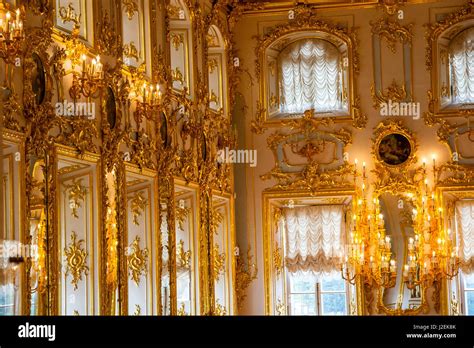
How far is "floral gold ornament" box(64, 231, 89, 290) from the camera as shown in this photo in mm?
10922

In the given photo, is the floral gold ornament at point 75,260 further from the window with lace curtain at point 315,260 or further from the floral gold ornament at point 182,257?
the window with lace curtain at point 315,260

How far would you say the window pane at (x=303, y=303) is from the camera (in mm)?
18156

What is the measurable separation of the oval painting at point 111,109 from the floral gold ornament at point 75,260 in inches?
61.9

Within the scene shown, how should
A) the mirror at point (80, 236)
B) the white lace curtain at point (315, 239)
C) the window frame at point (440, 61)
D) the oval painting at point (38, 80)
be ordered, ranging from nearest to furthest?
the oval painting at point (38, 80) → the mirror at point (80, 236) → the window frame at point (440, 61) → the white lace curtain at point (315, 239)

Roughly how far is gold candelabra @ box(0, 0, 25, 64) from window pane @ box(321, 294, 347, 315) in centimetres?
→ 1097

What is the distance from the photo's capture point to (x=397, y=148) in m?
17.8

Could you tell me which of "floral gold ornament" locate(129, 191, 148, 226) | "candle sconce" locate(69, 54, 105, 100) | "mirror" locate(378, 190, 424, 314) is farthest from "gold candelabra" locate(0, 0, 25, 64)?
"mirror" locate(378, 190, 424, 314)

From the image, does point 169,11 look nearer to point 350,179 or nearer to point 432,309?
point 350,179

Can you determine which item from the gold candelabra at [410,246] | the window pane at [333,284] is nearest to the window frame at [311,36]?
the gold candelabra at [410,246]

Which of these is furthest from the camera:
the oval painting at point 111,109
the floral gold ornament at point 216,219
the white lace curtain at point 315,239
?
the white lace curtain at point 315,239

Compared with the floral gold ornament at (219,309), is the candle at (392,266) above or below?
above

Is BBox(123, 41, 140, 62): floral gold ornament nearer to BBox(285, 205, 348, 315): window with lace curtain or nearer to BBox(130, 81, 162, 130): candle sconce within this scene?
BBox(130, 81, 162, 130): candle sconce

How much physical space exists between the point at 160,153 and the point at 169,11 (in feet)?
8.39
